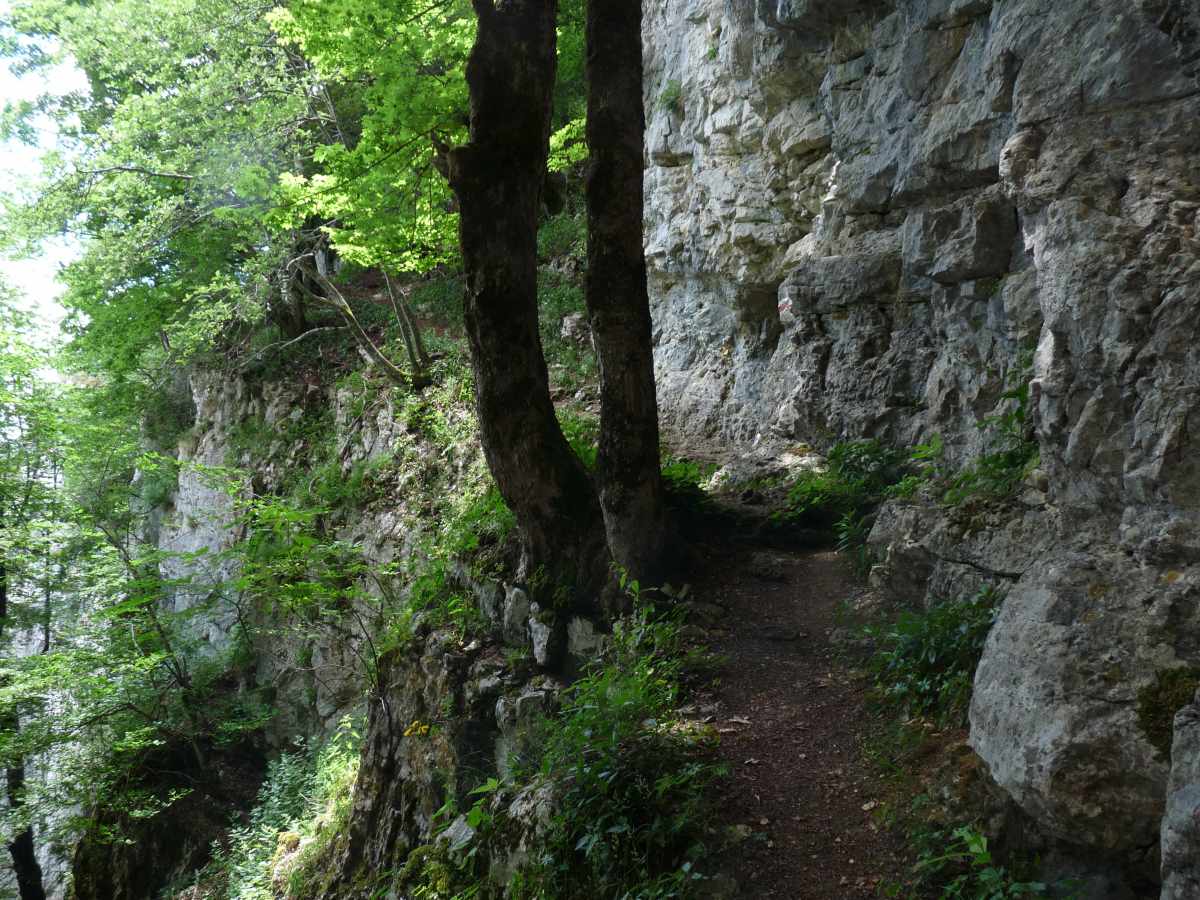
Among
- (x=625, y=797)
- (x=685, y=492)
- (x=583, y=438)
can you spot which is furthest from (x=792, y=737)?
(x=583, y=438)

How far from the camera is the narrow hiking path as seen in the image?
137 inches

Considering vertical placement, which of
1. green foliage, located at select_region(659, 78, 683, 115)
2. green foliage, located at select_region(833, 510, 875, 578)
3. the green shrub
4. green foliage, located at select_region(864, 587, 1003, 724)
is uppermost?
green foliage, located at select_region(659, 78, 683, 115)

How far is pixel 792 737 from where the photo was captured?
4.41 metres

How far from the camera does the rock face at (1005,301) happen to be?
9.93ft

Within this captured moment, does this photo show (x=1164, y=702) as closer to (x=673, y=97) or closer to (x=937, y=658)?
(x=937, y=658)

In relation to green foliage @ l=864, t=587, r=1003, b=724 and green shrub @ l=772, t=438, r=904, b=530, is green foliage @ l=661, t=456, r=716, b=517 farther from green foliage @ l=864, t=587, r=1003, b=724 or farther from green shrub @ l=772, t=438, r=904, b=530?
green foliage @ l=864, t=587, r=1003, b=724

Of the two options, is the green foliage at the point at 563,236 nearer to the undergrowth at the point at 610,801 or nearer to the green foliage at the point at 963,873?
the undergrowth at the point at 610,801

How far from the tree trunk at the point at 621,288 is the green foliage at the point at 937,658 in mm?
2083

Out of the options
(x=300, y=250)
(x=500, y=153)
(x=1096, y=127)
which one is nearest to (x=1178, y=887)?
(x=1096, y=127)

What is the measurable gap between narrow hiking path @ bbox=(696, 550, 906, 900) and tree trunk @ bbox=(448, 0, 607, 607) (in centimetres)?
119

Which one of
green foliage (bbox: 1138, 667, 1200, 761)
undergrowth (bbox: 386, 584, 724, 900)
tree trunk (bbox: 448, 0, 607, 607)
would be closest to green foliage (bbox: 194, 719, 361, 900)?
undergrowth (bbox: 386, 584, 724, 900)

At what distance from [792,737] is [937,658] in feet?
3.00

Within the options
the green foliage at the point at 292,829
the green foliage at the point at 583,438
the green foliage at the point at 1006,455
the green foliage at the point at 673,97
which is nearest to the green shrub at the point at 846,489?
the green foliage at the point at 1006,455

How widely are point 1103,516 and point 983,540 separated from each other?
3.41 feet
